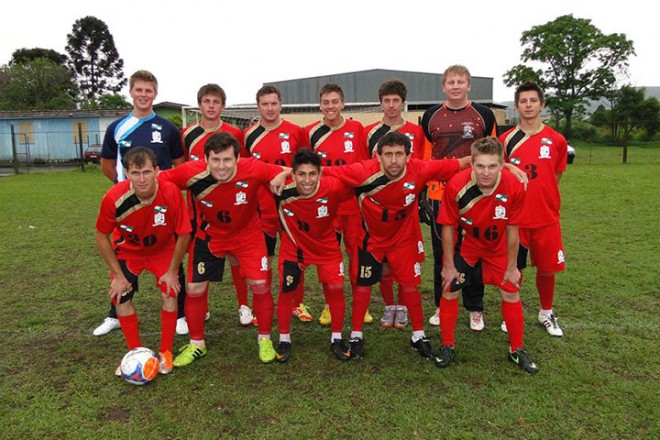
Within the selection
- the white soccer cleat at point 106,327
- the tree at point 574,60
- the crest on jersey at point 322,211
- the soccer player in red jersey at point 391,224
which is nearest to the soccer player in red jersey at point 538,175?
the soccer player in red jersey at point 391,224

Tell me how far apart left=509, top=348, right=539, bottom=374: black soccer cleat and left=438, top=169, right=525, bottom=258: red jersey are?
76 cm

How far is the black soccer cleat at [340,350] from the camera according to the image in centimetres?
371

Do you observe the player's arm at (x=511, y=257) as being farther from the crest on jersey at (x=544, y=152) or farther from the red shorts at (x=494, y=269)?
the crest on jersey at (x=544, y=152)

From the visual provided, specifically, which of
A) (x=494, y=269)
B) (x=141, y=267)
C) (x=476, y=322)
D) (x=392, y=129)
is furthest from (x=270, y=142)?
(x=476, y=322)

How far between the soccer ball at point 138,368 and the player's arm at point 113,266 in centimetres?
47

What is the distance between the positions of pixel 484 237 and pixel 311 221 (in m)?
1.35

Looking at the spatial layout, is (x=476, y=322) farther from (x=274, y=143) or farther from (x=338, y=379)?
(x=274, y=143)

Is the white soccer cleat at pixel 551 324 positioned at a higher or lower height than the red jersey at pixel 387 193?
lower

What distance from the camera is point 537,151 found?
160 inches

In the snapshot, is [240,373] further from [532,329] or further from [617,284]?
[617,284]

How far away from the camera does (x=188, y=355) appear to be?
3707 mm

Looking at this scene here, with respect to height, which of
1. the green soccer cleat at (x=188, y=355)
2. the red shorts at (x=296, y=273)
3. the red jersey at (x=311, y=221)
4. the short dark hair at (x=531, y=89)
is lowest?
the green soccer cleat at (x=188, y=355)

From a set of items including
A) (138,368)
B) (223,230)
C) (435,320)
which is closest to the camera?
(138,368)

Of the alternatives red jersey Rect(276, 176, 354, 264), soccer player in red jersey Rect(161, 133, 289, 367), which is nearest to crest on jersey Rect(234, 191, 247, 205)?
soccer player in red jersey Rect(161, 133, 289, 367)
